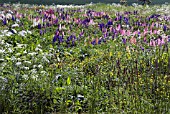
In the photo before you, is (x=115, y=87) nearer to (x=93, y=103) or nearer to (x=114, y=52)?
(x=93, y=103)

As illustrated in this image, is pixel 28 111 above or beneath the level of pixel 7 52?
beneath

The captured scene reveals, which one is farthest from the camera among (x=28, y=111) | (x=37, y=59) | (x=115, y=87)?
(x=37, y=59)

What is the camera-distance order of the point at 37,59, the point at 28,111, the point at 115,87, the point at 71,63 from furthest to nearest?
the point at 71,63 < the point at 37,59 < the point at 115,87 < the point at 28,111

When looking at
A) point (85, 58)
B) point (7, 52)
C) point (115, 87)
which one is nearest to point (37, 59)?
point (7, 52)

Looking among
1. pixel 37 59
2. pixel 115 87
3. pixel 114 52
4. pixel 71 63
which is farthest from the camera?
pixel 114 52

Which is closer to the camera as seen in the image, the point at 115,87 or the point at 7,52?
the point at 115,87

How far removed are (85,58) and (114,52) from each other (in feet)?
3.34

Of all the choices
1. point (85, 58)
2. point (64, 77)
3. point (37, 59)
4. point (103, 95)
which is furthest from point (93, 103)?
point (85, 58)

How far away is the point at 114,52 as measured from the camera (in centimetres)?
1188

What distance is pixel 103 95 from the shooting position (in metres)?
8.42

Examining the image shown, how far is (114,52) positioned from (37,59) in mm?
2798

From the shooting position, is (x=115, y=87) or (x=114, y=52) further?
(x=114, y=52)

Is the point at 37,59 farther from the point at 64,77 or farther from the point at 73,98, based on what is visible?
the point at 73,98

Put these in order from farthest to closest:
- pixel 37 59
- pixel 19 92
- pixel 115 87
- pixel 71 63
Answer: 1. pixel 71 63
2. pixel 37 59
3. pixel 115 87
4. pixel 19 92
